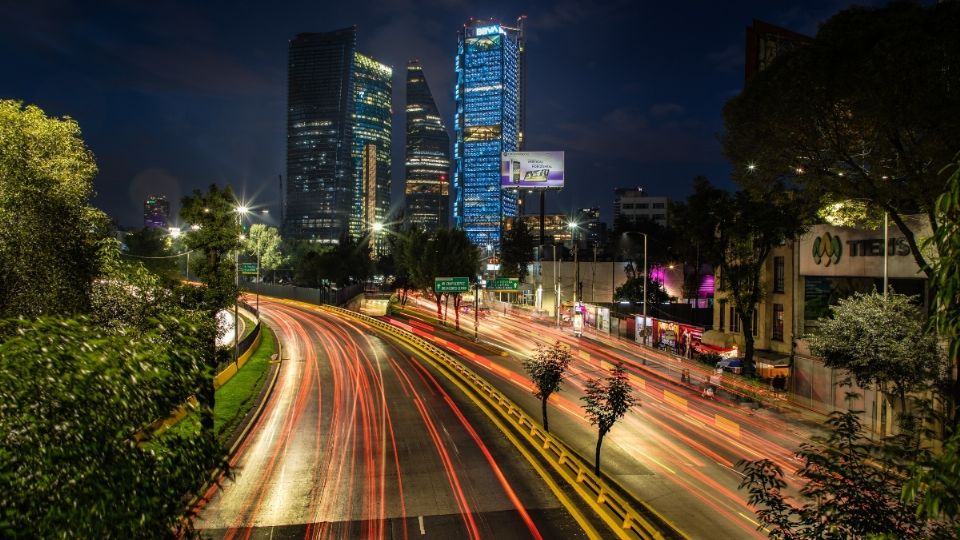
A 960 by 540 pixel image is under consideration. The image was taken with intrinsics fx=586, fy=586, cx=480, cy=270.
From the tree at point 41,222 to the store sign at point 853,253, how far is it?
122 ft

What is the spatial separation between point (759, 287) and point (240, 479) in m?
35.4

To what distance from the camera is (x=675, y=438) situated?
26.1 m

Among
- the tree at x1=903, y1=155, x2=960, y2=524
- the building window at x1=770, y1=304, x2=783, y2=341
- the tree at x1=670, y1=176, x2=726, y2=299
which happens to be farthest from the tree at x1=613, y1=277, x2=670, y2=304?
the tree at x1=903, y1=155, x2=960, y2=524

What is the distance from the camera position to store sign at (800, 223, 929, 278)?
105ft

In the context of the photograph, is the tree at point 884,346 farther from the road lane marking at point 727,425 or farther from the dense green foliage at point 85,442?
the dense green foliage at point 85,442

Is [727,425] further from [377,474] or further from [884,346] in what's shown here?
[377,474]

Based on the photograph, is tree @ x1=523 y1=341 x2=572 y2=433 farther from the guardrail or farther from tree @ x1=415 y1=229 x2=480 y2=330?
tree @ x1=415 y1=229 x2=480 y2=330

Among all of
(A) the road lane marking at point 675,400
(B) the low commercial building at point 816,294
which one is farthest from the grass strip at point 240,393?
(B) the low commercial building at point 816,294

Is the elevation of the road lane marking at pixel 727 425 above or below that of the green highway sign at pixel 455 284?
below

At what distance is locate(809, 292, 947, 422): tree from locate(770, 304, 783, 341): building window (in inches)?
752

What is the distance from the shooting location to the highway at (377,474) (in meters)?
16.5

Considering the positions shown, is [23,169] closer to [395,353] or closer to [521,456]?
[521,456]

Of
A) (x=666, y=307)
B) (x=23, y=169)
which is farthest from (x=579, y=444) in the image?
(x=666, y=307)

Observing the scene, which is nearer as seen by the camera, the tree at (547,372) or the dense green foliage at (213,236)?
the tree at (547,372)
